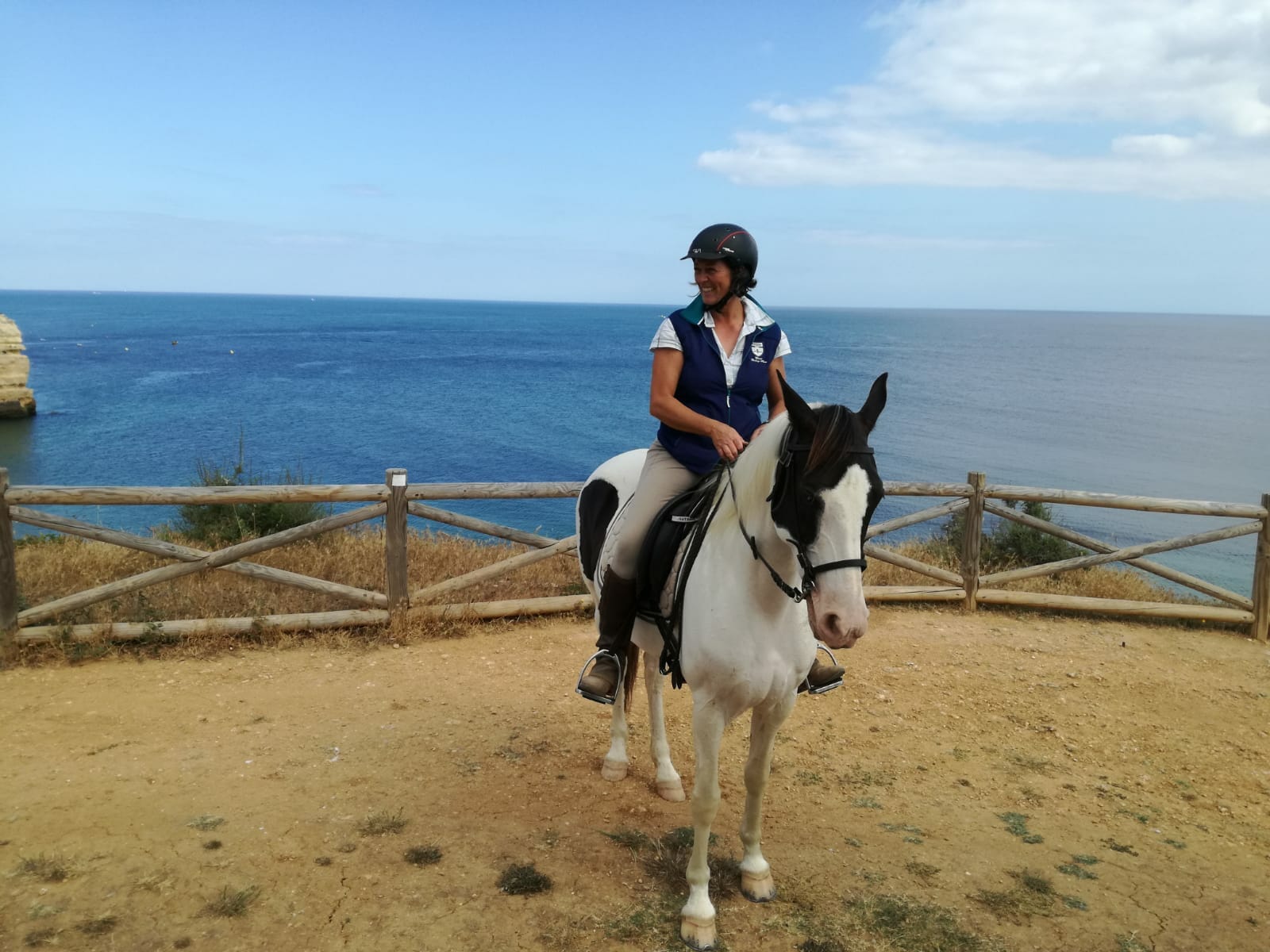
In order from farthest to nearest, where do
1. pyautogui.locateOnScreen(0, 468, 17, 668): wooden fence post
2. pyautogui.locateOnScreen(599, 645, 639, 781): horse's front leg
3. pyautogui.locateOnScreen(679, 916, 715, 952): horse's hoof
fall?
pyautogui.locateOnScreen(0, 468, 17, 668): wooden fence post, pyautogui.locateOnScreen(599, 645, 639, 781): horse's front leg, pyautogui.locateOnScreen(679, 916, 715, 952): horse's hoof

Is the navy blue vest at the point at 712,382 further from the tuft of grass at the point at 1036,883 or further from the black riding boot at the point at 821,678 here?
the tuft of grass at the point at 1036,883

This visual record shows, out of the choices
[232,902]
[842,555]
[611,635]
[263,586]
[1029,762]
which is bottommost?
[1029,762]

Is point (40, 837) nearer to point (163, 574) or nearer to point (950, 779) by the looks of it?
point (163, 574)

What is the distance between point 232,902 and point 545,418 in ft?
147

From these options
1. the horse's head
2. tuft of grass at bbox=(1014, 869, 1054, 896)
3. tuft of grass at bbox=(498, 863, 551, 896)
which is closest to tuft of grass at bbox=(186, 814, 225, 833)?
tuft of grass at bbox=(498, 863, 551, 896)

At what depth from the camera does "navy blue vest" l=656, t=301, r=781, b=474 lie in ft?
13.1

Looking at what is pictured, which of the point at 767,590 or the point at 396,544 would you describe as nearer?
the point at 767,590

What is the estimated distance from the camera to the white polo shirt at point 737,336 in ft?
13.0

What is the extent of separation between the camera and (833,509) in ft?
9.50

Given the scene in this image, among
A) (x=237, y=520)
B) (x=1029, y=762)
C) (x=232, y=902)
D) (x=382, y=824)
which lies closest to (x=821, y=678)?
(x=382, y=824)

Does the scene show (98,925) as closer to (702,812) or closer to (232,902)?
(232,902)

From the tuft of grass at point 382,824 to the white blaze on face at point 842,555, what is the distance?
3012mm

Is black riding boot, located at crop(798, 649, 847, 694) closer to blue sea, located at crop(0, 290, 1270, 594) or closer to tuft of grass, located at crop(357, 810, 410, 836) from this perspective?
tuft of grass, located at crop(357, 810, 410, 836)

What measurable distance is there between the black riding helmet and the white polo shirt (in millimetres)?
219
